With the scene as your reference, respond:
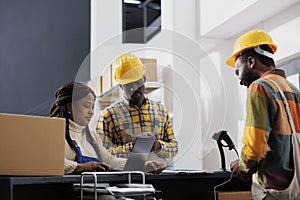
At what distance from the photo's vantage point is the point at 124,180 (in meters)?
2.10

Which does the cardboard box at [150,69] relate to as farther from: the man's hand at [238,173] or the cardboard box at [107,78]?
the man's hand at [238,173]

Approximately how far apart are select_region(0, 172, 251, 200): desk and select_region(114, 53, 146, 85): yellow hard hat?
468 millimetres

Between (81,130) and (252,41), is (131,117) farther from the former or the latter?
(252,41)

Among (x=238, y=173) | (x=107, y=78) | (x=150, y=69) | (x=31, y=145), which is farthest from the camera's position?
(x=107, y=78)

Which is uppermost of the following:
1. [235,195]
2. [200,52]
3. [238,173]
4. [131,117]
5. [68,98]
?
[200,52]

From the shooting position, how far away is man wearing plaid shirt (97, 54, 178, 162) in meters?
2.28

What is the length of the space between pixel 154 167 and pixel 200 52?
0.54 metres

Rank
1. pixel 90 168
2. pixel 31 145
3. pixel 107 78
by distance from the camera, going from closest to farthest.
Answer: pixel 31 145 → pixel 90 168 → pixel 107 78

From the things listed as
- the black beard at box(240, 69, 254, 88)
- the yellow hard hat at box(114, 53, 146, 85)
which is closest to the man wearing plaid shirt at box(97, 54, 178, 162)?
the yellow hard hat at box(114, 53, 146, 85)

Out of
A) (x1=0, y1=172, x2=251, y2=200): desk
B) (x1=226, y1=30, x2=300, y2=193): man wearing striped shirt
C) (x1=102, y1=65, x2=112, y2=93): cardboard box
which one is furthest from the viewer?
(x1=102, y1=65, x2=112, y2=93): cardboard box

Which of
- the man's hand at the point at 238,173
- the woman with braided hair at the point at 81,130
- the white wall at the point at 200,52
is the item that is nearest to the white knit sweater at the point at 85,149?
the woman with braided hair at the point at 81,130

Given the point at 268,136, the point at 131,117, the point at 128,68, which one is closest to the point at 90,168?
the point at 131,117

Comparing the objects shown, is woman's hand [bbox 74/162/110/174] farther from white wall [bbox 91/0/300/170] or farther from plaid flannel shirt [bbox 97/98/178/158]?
white wall [bbox 91/0/300/170]

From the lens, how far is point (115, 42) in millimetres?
2283
